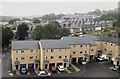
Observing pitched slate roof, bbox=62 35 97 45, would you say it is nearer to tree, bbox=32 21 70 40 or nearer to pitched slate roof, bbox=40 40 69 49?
pitched slate roof, bbox=40 40 69 49

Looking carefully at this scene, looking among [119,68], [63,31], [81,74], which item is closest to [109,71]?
[119,68]

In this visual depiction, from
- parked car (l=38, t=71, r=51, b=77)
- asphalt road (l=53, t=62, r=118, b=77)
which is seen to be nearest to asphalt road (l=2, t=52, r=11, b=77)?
parked car (l=38, t=71, r=51, b=77)

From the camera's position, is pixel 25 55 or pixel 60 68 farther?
pixel 25 55

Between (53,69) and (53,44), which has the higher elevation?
(53,44)

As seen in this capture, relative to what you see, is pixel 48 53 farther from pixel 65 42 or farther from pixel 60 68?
pixel 65 42

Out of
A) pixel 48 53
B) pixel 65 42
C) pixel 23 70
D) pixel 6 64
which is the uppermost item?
pixel 65 42

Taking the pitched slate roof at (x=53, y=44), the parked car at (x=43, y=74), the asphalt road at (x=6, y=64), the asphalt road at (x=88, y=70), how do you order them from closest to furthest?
1. the parked car at (x=43, y=74)
2. the asphalt road at (x=88, y=70)
3. the asphalt road at (x=6, y=64)
4. the pitched slate roof at (x=53, y=44)

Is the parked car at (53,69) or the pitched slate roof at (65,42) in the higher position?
the pitched slate roof at (65,42)

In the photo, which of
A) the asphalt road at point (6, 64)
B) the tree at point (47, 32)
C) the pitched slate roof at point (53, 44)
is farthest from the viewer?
the tree at point (47, 32)

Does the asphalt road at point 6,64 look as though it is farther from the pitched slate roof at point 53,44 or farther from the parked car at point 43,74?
the pitched slate roof at point 53,44

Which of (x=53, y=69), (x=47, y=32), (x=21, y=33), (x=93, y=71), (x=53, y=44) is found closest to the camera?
(x=53, y=69)

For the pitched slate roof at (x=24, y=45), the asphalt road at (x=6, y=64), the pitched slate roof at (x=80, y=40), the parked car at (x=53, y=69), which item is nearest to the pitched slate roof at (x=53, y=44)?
the pitched slate roof at (x=24, y=45)

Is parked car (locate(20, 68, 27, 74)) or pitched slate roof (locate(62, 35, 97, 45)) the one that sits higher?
pitched slate roof (locate(62, 35, 97, 45))

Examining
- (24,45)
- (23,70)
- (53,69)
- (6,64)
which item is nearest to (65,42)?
(53,69)
